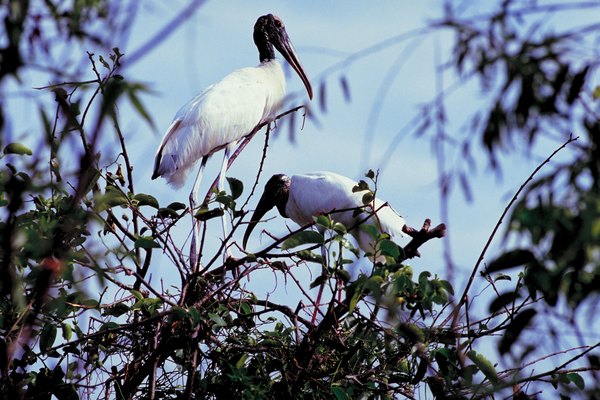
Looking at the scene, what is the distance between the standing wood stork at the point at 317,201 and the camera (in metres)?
5.65

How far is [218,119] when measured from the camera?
6.38 m

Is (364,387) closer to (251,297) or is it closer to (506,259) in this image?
(251,297)

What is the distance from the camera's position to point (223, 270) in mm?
3629

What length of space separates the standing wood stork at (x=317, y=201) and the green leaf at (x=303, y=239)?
2.21m

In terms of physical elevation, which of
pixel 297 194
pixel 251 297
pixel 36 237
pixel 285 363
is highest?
pixel 297 194

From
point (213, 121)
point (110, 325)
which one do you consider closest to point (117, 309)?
point (110, 325)

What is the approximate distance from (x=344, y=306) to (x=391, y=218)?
8.41 ft

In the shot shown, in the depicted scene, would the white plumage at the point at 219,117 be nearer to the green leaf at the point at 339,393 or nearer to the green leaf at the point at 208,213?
the green leaf at the point at 208,213

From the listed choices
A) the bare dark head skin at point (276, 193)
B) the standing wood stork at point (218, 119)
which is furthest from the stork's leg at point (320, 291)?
the bare dark head skin at point (276, 193)

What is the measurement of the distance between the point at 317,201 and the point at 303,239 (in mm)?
3078

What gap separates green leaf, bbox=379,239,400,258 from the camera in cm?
303

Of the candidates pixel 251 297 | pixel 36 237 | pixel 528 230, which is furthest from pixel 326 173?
pixel 528 230

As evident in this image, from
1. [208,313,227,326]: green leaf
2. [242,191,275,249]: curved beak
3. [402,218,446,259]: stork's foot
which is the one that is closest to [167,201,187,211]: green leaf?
[208,313,227,326]: green leaf

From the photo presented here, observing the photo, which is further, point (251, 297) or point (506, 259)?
point (251, 297)
